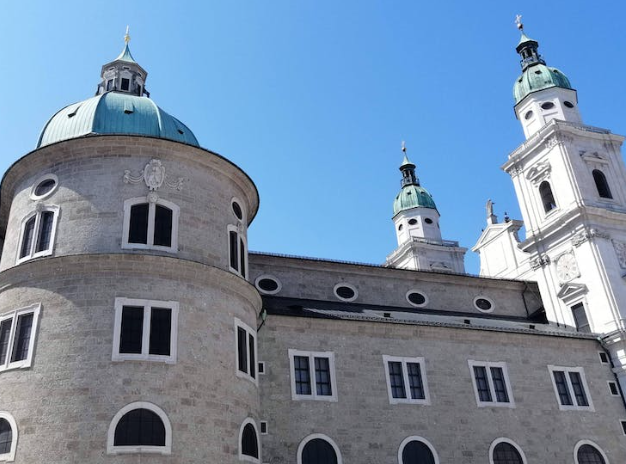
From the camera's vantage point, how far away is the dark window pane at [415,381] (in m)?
27.2

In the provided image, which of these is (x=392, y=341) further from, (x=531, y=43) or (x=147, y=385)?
(x=531, y=43)

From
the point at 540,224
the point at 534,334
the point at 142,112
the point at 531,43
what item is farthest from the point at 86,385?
the point at 531,43

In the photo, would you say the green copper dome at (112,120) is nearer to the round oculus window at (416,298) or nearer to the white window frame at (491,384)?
the round oculus window at (416,298)

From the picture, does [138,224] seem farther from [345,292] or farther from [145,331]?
[345,292]

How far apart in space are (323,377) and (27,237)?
1308cm

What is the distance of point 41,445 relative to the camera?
56.2ft

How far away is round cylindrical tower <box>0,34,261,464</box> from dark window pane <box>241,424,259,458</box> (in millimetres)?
64

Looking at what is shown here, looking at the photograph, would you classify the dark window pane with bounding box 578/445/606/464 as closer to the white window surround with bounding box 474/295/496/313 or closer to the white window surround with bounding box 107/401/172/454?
the white window surround with bounding box 474/295/496/313

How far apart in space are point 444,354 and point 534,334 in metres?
5.62

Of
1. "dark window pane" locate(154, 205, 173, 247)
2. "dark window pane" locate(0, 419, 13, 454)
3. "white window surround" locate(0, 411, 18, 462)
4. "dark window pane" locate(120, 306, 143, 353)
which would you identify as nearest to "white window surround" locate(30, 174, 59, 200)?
"dark window pane" locate(154, 205, 173, 247)

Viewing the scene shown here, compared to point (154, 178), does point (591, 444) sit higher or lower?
lower

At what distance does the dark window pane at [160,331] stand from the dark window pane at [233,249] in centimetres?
400

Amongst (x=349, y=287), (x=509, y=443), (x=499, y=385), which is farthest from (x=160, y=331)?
(x=499, y=385)

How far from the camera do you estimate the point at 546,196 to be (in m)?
40.6
